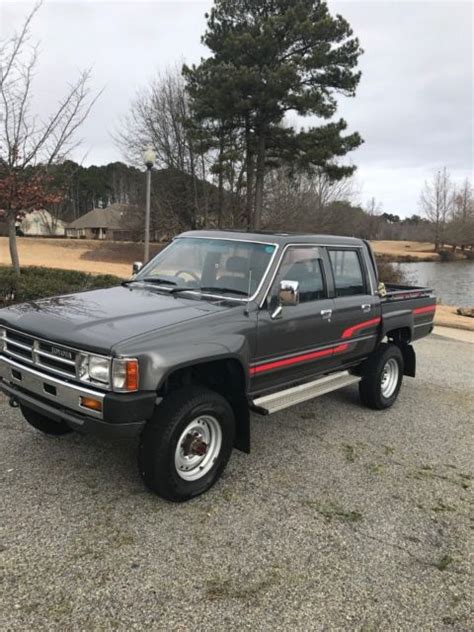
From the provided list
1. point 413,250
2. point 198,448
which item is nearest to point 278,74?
point 198,448

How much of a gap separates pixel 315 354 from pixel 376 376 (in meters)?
1.32

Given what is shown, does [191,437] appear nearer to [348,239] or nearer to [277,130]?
[348,239]

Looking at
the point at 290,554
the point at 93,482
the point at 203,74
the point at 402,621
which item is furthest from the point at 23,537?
the point at 203,74

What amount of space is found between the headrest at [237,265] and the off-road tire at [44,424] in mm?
1982

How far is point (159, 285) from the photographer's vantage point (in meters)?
4.59

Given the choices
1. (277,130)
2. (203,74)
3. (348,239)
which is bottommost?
(348,239)

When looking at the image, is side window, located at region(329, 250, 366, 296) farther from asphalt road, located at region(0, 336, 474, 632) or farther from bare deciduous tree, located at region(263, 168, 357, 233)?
bare deciduous tree, located at region(263, 168, 357, 233)

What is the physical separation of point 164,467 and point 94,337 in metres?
0.98

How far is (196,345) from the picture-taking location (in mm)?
3486

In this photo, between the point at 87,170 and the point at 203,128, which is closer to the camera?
the point at 203,128

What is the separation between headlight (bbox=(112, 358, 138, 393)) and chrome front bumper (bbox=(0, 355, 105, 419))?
0.42 feet

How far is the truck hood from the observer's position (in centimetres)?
333

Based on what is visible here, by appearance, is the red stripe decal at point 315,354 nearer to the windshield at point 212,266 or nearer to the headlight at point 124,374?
the windshield at point 212,266

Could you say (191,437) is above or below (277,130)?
below
